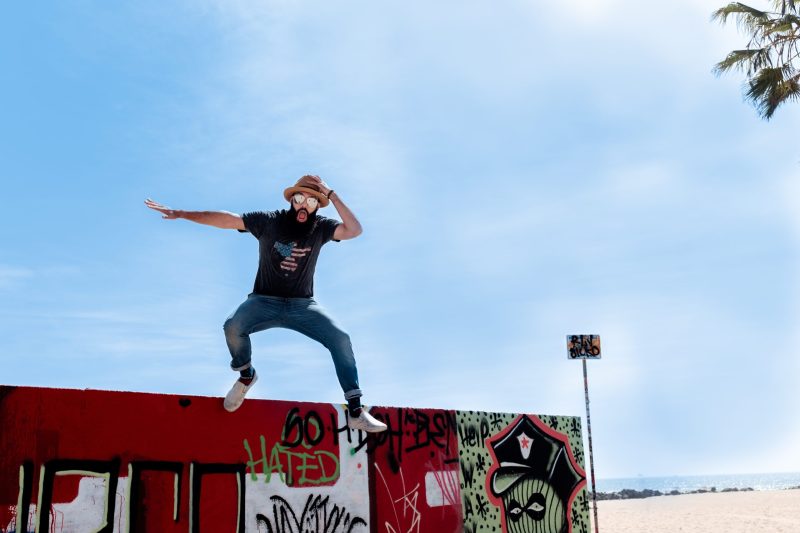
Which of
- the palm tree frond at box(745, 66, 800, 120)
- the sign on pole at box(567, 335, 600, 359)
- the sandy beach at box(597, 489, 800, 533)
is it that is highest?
the palm tree frond at box(745, 66, 800, 120)

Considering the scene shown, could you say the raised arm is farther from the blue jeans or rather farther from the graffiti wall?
the graffiti wall

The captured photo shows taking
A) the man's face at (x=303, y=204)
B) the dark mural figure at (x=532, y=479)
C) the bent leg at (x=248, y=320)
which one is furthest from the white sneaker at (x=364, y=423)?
the dark mural figure at (x=532, y=479)

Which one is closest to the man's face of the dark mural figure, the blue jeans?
the blue jeans

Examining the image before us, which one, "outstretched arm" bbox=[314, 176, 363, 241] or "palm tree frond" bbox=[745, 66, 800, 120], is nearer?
"outstretched arm" bbox=[314, 176, 363, 241]

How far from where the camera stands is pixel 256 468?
8625mm

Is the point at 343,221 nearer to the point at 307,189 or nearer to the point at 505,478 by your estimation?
the point at 307,189

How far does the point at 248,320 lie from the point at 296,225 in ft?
3.67

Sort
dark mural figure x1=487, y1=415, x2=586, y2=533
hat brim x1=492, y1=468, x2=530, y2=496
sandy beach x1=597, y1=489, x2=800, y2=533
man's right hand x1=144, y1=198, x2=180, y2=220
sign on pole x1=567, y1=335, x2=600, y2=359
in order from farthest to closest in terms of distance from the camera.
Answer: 1. sandy beach x1=597, y1=489, x2=800, y2=533
2. sign on pole x1=567, y1=335, x2=600, y2=359
3. dark mural figure x1=487, y1=415, x2=586, y2=533
4. hat brim x1=492, y1=468, x2=530, y2=496
5. man's right hand x1=144, y1=198, x2=180, y2=220

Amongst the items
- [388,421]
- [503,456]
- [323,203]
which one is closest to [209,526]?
[388,421]

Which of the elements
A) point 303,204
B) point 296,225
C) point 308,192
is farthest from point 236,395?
point 308,192

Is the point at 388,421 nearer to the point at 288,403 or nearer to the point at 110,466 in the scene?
the point at 288,403

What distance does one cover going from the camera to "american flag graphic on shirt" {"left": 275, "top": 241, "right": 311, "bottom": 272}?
740cm

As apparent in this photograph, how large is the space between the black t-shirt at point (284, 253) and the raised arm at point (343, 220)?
8 cm

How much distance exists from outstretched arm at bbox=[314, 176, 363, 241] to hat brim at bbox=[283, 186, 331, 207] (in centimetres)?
7
